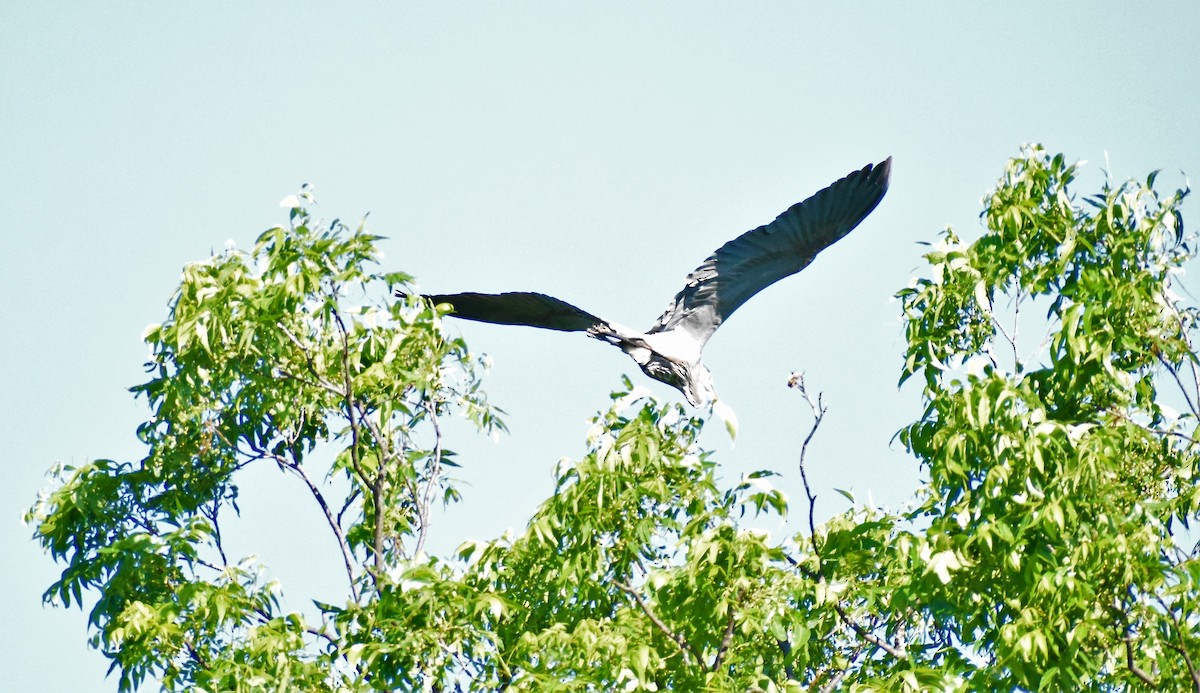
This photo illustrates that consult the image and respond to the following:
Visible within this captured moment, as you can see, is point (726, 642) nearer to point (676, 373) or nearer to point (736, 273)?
point (676, 373)

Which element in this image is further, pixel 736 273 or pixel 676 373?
pixel 736 273

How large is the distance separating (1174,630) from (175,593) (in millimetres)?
4590

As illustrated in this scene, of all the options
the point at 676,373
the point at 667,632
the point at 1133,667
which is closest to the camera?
the point at 1133,667

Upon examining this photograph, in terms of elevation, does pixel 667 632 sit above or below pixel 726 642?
above

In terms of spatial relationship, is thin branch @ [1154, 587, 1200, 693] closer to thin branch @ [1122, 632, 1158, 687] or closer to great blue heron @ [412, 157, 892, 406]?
thin branch @ [1122, 632, 1158, 687]

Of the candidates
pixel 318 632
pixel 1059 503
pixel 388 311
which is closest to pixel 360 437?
pixel 388 311

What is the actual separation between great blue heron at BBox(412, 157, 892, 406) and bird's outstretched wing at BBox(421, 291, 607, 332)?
1.74 feet

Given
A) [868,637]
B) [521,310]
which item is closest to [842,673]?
[868,637]

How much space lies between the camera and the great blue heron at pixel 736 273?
34.6ft

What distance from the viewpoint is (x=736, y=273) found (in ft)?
35.6

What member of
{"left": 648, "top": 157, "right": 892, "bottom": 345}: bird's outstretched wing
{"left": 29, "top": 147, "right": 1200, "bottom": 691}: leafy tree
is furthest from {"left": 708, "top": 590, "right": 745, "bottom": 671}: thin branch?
{"left": 648, "top": 157, "right": 892, "bottom": 345}: bird's outstretched wing

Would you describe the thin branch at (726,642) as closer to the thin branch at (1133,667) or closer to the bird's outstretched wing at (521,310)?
the thin branch at (1133,667)

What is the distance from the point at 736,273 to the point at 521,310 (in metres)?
1.72

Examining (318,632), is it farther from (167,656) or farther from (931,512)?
(931,512)
